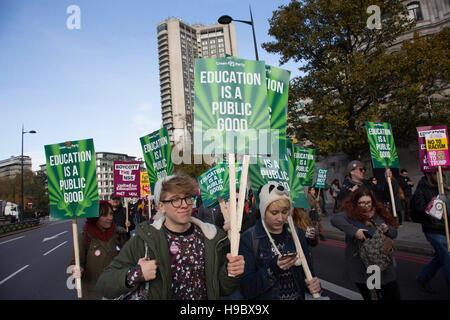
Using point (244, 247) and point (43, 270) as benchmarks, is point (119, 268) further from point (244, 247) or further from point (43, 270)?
point (43, 270)

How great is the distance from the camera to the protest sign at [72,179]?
3812 mm

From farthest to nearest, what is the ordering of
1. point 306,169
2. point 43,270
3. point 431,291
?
1. point 43,270
2. point 306,169
3. point 431,291

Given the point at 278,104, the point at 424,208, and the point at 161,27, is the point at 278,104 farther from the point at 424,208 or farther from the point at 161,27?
the point at 161,27

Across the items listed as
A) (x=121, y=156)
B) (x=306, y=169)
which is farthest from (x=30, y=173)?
(x=306, y=169)

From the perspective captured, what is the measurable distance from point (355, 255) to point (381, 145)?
4091mm

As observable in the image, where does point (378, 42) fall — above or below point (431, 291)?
above

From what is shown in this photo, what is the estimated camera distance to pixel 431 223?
4.27 m

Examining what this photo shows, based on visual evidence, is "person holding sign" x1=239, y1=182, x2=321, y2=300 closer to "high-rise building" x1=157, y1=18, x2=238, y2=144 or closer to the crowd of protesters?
the crowd of protesters

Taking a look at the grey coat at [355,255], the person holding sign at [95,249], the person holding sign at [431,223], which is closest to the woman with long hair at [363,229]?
the grey coat at [355,255]

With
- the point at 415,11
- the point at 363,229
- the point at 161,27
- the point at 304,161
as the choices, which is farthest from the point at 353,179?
the point at 161,27

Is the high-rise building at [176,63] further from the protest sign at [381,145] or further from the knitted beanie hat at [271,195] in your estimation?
the knitted beanie hat at [271,195]

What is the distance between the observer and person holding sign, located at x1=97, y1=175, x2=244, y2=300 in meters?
1.86
